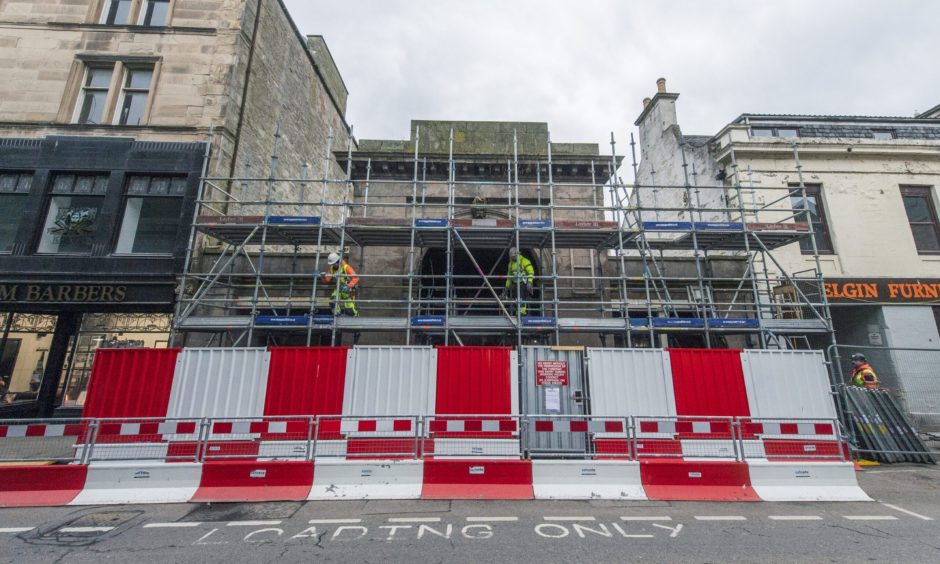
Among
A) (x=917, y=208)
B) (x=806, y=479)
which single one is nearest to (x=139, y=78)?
(x=806, y=479)

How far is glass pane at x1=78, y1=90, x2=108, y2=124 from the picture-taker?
44.4 feet

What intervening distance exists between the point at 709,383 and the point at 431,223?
7.31 meters

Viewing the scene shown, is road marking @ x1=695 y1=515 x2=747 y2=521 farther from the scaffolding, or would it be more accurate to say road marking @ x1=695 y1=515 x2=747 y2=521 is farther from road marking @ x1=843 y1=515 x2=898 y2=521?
the scaffolding

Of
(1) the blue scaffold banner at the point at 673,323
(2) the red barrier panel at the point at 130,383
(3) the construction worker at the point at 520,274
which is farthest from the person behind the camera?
(3) the construction worker at the point at 520,274

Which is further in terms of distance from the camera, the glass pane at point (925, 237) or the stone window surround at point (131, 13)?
the glass pane at point (925, 237)

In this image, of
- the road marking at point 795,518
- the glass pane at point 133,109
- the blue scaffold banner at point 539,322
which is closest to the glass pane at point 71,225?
the glass pane at point 133,109

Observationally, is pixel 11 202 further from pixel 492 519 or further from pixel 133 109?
pixel 492 519

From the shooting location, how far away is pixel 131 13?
14.3 metres

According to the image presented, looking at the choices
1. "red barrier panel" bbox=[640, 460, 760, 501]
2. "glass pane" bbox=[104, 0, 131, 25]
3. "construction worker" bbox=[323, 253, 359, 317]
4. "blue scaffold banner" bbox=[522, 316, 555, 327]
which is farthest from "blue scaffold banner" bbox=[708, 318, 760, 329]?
"glass pane" bbox=[104, 0, 131, 25]

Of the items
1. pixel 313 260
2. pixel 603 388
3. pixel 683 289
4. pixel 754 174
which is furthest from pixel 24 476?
pixel 754 174

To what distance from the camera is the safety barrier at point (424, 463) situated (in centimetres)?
644

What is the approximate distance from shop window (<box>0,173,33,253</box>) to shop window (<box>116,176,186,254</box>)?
10.0ft

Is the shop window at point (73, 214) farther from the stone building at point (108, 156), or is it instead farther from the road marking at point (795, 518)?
the road marking at point (795, 518)

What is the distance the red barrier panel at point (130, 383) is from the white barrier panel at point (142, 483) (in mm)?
1490
